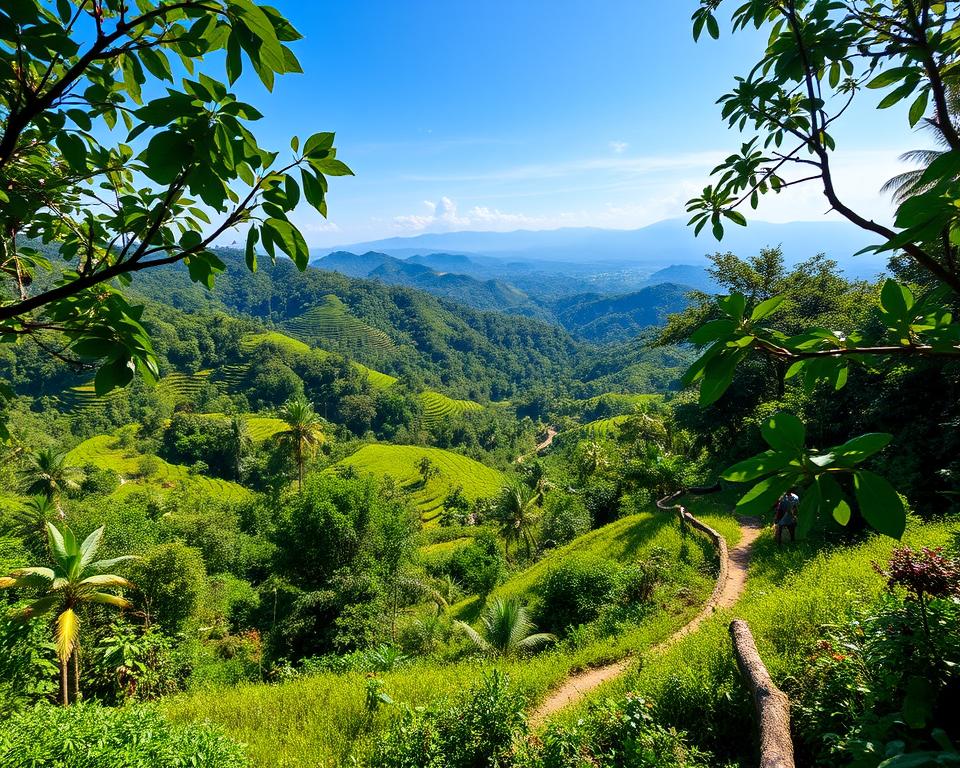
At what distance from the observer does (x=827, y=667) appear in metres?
4.14

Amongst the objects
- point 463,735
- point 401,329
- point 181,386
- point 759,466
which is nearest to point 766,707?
point 463,735

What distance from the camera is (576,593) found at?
10.3 m

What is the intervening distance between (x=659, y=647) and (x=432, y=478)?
6024cm

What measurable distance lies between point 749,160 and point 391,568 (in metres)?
18.6

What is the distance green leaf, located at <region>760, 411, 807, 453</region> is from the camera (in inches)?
34.6

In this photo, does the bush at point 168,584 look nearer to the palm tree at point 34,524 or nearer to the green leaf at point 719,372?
the palm tree at point 34,524

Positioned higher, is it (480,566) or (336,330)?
(336,330)

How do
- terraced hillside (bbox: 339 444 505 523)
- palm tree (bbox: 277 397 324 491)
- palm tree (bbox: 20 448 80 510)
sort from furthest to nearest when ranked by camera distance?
terraced hillside (bbox: 339 444 505 523)
palm tree (bbox: 277 397 324 491)
palm tree (bbox: 20 448 80 510)

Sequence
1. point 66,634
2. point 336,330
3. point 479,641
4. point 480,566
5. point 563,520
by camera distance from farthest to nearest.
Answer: point 336,330
point 480,566
point 563,520
point 479,641
point 66,634

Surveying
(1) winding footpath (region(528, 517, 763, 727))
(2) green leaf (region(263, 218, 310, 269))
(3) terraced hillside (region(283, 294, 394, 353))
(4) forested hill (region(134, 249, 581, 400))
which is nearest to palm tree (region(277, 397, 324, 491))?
(1) winding footpath (region(528, 517, 763, 727))

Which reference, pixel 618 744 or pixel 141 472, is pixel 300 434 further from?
pixel 141 472

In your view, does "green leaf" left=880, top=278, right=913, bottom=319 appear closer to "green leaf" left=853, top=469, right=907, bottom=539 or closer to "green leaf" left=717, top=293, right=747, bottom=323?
"green leaf" left=717, top=293, right=747, bottom=323

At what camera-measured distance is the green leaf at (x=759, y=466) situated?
0.88m

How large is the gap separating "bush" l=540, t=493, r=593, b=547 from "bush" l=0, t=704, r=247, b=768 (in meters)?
17.8
